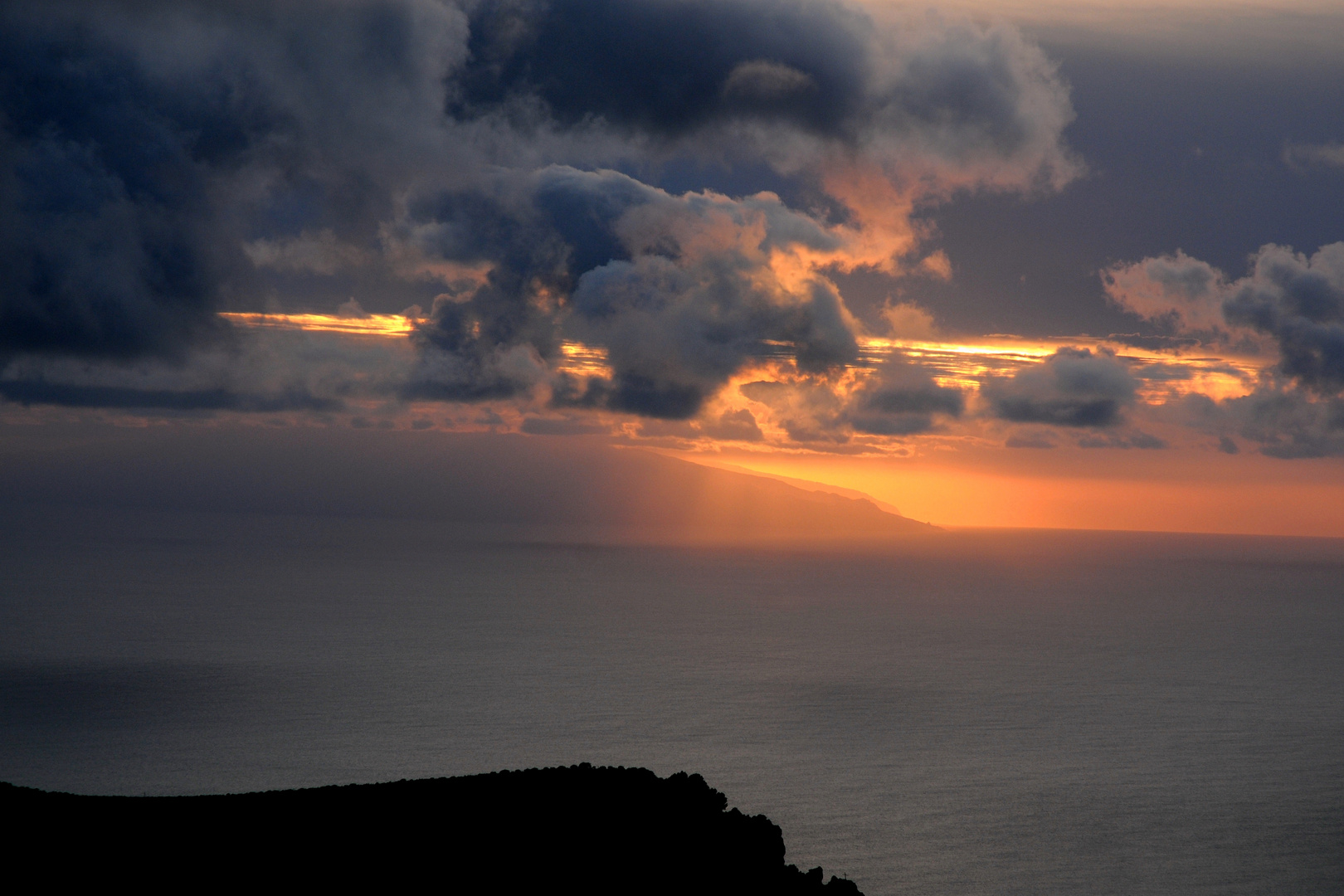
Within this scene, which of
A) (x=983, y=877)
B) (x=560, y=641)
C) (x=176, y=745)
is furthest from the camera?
(x=560, y=641)

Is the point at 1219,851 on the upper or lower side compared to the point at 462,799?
lower

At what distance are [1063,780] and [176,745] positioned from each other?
7345cm

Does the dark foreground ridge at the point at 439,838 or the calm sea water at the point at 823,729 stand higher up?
the dark foreground ridge at the point at 439,838

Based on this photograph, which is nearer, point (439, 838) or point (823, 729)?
point (439, 838)

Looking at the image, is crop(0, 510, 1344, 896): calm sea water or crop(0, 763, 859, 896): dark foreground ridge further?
crop(0, 510, 1344, 896): calm sea water

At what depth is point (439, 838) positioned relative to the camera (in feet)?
119

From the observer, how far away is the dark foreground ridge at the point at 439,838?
109 ft

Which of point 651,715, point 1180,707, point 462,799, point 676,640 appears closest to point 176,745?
point 651,715

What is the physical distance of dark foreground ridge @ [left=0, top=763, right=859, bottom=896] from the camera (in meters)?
33.2

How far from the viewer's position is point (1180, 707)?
113 meters

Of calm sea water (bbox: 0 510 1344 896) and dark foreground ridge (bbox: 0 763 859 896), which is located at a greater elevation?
dark foreground ridge (bbox: 0 763 859 896)

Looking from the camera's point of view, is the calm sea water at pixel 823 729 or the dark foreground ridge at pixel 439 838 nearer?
the dark foreground ridge at pixel 439 838

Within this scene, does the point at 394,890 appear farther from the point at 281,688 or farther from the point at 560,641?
the point at 560,641

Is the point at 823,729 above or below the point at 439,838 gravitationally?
below
